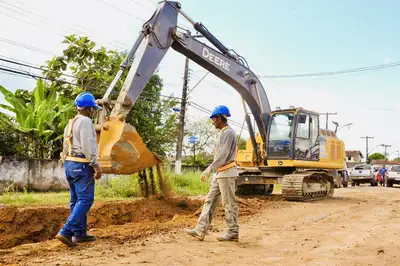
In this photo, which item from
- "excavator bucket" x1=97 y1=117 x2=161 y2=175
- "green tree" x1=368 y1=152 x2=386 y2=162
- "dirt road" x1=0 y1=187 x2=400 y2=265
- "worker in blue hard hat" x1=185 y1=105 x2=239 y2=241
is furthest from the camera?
"green tree" x1=368 y1=152 x2=386 y2=162

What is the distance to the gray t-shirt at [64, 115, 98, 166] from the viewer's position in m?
5.48

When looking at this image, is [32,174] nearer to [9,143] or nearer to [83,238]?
[9,143]

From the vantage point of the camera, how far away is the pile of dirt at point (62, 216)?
792 centimetres

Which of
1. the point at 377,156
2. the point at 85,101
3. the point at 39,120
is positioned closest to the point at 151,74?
the point at 85,101

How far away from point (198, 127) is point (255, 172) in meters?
26.8

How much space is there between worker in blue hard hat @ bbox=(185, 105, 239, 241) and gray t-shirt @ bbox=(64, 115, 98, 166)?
1603mm

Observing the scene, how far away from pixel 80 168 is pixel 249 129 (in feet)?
26.9

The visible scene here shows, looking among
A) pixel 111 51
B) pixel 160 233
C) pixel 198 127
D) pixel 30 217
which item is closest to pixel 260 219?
pixel 160 233

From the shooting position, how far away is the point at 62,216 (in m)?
8.80

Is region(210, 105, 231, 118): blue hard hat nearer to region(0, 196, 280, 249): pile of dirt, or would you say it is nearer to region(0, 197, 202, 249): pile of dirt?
region(0, 196, 280, 249): pile of dirt

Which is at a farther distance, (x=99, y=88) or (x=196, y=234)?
(x=99, y=88)

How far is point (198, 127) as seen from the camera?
40500 mm

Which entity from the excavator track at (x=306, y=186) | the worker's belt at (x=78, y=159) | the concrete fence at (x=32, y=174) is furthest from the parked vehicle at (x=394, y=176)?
the worker's belt at (x=78, y=159)

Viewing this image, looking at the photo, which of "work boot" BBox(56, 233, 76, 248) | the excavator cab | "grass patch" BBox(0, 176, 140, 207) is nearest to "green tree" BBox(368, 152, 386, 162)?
the excavator cab
